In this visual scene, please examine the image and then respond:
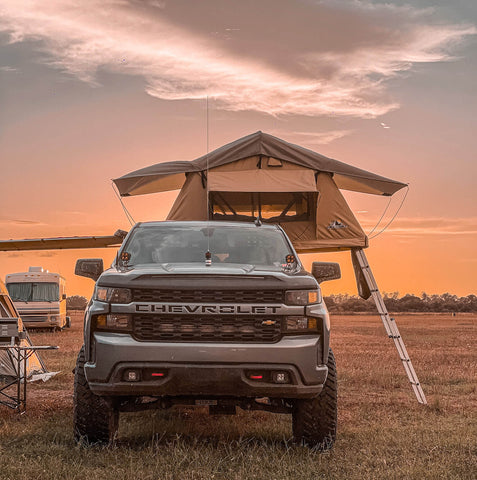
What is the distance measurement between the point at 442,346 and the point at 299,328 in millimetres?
17381

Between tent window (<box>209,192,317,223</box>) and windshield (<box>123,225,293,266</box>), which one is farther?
tent window (<box>209,192,317,223</box>)

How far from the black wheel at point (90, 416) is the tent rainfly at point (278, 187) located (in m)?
5.24

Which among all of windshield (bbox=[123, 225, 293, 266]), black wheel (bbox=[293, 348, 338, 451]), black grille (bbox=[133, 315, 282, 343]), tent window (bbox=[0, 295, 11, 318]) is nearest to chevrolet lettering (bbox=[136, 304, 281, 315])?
black grille (bbox=[133, 315, 282, 343])

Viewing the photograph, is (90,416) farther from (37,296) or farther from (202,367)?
(37,296)

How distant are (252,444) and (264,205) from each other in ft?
19.5

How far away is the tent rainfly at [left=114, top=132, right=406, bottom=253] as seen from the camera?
1172cm

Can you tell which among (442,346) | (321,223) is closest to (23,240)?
(321,223)

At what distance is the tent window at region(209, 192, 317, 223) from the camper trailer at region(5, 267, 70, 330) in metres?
19.8

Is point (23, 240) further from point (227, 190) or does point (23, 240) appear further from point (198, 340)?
point (198, 340)

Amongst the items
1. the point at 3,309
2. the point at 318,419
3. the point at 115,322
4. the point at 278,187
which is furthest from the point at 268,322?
the point at 3,309

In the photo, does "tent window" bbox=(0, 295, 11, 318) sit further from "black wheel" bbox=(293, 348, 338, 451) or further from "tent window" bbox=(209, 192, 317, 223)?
"black wheel" bbox=(293, 348, 338, 451)

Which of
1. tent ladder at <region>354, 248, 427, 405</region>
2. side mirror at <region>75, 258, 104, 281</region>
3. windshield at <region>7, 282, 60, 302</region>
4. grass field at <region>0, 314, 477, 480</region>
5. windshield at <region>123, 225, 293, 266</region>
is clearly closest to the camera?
grass field at <region>0, 314, 477, 480</region>

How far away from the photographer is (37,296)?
30703 mm

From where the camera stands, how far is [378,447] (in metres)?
6.92
